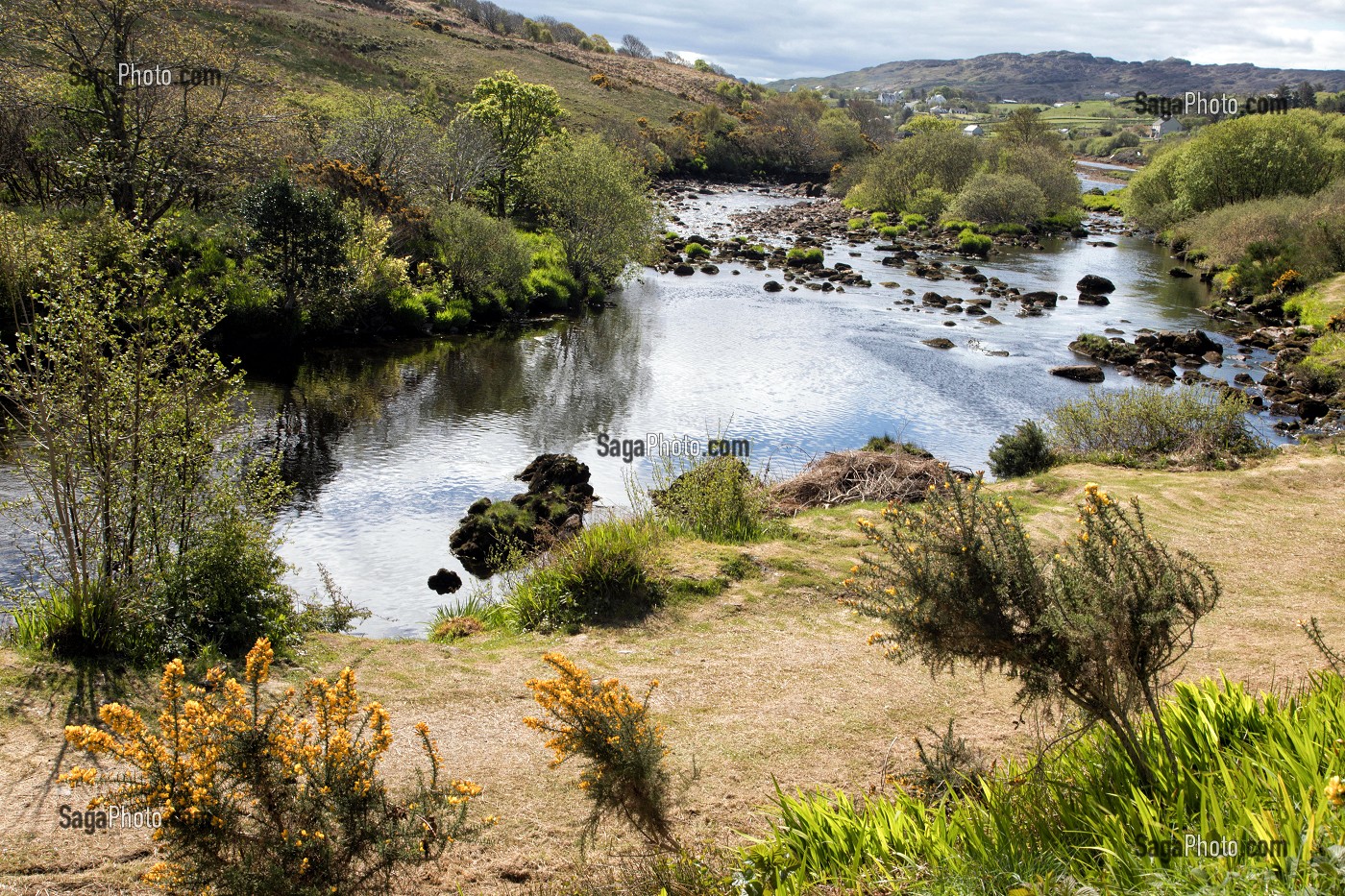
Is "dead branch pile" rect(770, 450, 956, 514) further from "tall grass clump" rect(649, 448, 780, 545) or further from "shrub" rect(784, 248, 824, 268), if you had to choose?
"shrub" rect(784, 248, 824, 268)

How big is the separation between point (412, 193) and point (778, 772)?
3645cm

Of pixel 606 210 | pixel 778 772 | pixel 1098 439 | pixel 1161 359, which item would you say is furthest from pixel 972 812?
pixel 606 210

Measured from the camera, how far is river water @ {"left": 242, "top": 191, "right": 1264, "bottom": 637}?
1838cm

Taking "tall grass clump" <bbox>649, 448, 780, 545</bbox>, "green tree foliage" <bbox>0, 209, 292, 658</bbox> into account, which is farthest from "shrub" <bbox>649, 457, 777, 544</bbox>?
"green tree foliage" <bbox>0, 209, 292, 658</bbox>

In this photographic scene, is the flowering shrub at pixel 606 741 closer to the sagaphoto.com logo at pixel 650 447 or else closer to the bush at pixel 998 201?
the sagaphoto.com logo at pixel 650 447

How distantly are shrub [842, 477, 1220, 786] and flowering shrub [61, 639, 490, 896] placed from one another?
298 cm

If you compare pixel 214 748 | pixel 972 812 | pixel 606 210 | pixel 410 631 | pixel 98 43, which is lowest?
pixel 410 631

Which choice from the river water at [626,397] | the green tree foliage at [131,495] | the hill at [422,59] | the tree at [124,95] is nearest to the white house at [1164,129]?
the hill at [422,59]

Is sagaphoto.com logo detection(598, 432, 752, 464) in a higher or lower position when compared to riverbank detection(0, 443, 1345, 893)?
lower

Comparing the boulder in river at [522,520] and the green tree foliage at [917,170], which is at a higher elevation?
the green tree foliage at [917,170]

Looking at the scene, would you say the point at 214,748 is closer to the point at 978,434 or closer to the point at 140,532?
the point at 140,532

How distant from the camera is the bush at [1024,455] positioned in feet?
62.5

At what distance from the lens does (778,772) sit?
7.09m

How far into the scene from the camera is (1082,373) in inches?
1204
